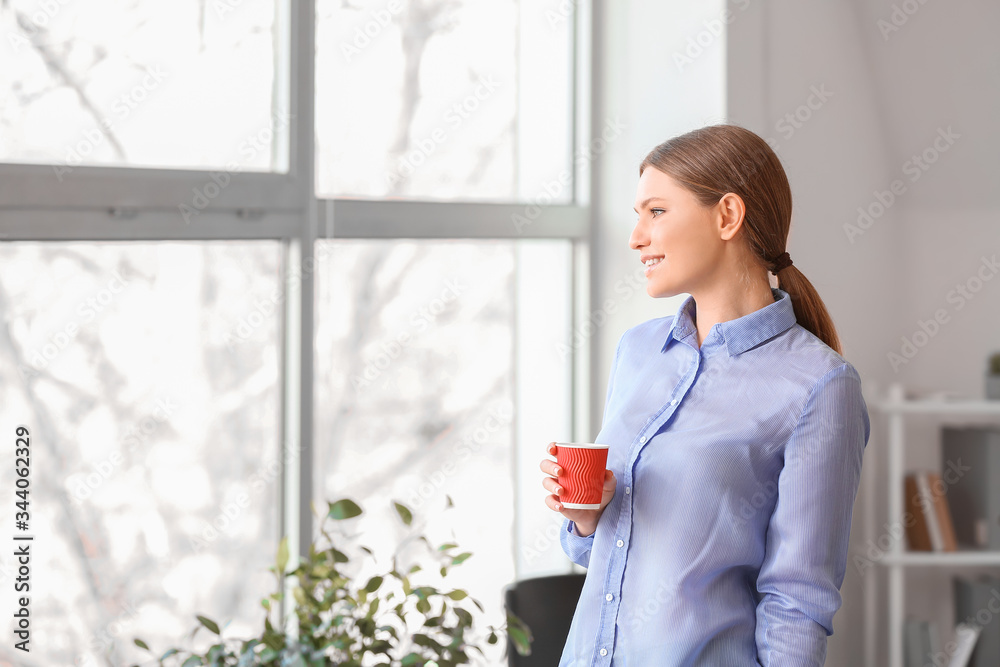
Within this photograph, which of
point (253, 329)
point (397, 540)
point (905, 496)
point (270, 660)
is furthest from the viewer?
point (905, 496)

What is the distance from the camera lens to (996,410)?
264 cm

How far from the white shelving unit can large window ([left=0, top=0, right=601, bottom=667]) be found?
95 cm

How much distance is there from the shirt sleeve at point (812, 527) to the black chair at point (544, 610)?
0.99 meters

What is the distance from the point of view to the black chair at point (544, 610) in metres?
2.15

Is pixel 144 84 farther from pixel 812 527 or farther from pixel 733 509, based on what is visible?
Result: pixel 812 527

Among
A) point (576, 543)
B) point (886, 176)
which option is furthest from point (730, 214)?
point (886, 176)

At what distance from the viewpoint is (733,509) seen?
1275mm

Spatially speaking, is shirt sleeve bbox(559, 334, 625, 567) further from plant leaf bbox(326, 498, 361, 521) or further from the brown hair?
plant leaf bbox(326, 498, 361, 521)

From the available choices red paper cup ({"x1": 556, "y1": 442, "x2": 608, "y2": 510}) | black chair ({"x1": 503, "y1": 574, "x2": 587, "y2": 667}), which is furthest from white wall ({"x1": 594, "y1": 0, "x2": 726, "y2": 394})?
red paper cup ({"x1": 556, "y1": 442, "x2": 608, "y2": 510})

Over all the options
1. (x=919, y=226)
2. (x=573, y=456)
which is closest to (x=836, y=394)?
(x=573, y=456)

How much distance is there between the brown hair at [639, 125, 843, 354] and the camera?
4.38 feet

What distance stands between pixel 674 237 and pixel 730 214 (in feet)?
0.30

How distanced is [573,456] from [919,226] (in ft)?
7.01

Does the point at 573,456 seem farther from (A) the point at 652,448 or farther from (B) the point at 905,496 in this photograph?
(B) the point at 905,496
